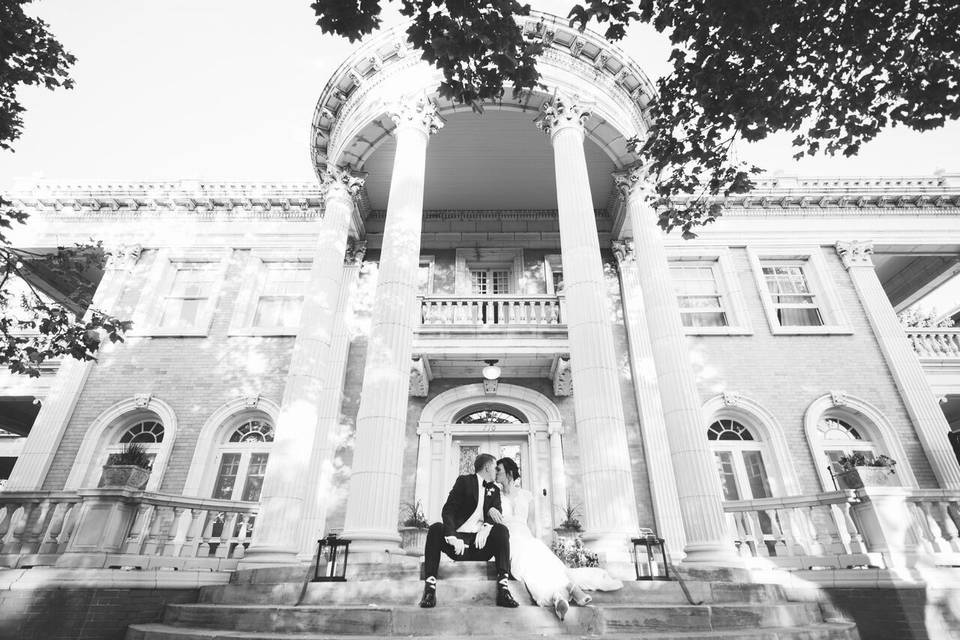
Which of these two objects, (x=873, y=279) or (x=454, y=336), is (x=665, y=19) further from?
(x=873, y=279)

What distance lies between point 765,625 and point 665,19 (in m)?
5.75

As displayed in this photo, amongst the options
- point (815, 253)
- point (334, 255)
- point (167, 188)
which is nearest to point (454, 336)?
point (334, 255)

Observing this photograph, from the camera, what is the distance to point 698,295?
40.8ft

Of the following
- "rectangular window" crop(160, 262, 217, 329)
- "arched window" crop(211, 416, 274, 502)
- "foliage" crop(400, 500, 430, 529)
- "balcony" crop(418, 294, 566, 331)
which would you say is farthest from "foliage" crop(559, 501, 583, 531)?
"rectangular window" crop(160, 262, 217, 329)

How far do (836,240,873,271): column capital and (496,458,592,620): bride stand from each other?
12289 millimetres

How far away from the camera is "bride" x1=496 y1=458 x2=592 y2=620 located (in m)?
4.11

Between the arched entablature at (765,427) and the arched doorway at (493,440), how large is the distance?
3.67 metres

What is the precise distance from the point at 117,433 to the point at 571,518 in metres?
10.4

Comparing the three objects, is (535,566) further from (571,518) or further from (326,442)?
(326,442)

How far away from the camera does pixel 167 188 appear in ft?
42.5

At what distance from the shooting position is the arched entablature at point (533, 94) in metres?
9.37

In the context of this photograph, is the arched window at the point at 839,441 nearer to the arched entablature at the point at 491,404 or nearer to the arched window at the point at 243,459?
the arched entablature at the point at 491,404

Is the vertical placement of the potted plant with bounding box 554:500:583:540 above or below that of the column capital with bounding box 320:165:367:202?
below

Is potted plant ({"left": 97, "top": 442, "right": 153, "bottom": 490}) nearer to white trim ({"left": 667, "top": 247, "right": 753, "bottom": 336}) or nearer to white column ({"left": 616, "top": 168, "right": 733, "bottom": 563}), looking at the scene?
white column ({"left": 616, "top": 168, "right": 733, "bottom": 563})
